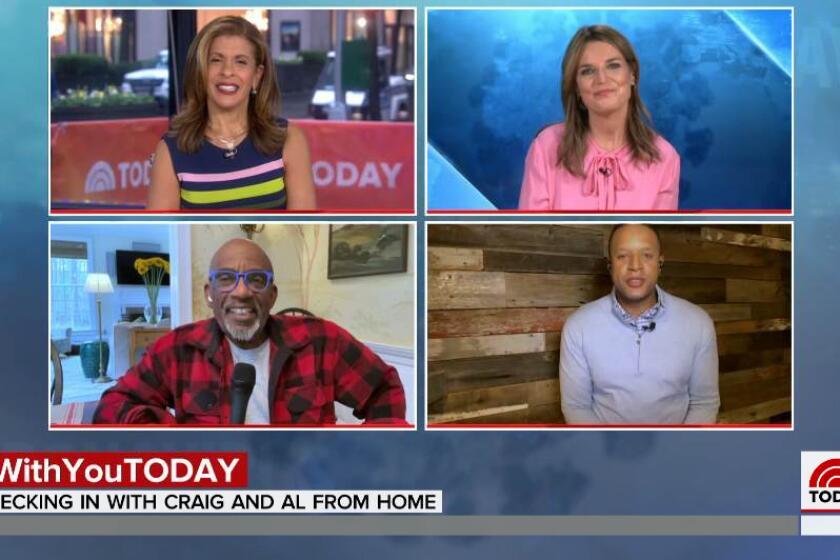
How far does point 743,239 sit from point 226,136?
1686mm

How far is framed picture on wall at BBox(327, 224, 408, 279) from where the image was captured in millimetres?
2576

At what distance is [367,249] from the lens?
2.59 metres

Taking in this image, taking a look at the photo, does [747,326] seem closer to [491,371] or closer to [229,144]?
[491,371]

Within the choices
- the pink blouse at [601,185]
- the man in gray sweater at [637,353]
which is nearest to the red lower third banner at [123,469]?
the man in gray sweater at [637,353]

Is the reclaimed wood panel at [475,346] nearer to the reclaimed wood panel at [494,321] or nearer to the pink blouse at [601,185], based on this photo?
the reclaimed wood panel at [494,321]

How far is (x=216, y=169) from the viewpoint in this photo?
2.58 metres

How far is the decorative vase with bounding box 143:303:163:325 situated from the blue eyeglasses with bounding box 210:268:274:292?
183 millimetres

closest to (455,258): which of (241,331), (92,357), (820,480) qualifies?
(241,331)

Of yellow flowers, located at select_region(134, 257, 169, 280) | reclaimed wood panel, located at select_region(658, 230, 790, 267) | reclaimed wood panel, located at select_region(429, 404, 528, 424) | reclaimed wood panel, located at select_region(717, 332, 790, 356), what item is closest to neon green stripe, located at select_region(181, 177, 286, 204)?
yellow flowers, located at select_region(134, 257, 169, 280)

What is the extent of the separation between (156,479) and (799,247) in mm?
2216

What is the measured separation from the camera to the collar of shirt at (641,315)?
2.59 meters

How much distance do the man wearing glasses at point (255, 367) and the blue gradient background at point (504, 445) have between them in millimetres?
85

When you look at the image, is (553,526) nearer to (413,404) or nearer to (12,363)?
(413,404)

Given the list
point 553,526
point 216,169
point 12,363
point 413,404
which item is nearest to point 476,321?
point 413,404
